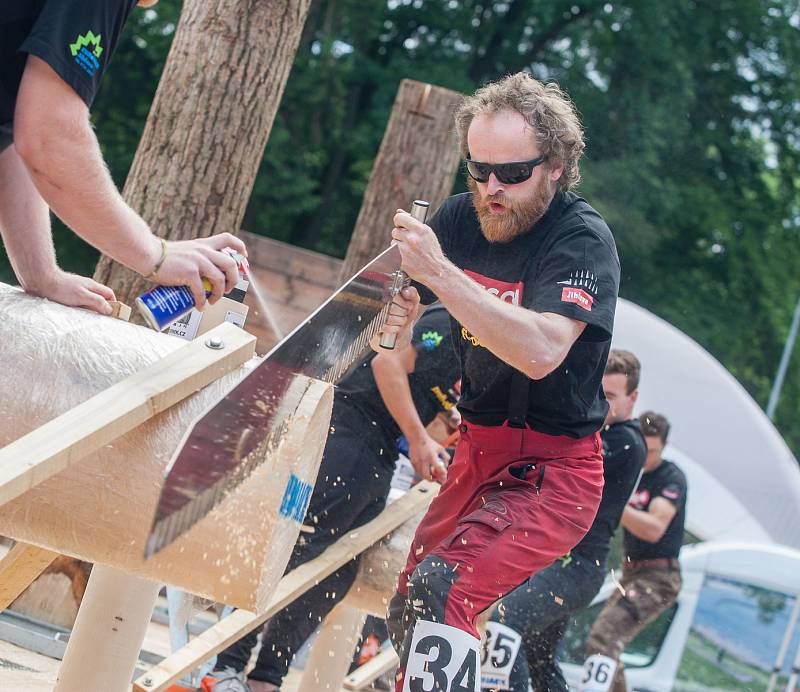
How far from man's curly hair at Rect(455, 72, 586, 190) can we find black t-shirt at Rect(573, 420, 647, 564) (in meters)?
2.10

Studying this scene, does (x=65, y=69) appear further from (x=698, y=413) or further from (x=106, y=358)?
(x=698, y=413)

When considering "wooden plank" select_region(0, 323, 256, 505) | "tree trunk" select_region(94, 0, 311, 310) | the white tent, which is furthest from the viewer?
the white tent

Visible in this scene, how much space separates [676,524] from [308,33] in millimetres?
12623

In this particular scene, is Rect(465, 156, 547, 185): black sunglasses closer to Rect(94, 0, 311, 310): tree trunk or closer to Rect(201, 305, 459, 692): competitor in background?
Rect(201, 305, 459, 692): competitor in background

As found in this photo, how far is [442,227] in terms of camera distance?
11.4 feet

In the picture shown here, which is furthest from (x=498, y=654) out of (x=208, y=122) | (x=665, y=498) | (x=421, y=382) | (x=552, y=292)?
(x=208, y=122)

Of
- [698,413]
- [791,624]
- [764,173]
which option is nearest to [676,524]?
[791,624]

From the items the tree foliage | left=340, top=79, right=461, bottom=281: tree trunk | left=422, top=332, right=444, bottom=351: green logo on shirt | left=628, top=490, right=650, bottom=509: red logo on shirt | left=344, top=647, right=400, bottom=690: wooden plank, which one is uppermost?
the tree foliage

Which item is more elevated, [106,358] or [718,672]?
[106,358]

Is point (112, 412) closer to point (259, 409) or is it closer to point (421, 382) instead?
point (259, 409)

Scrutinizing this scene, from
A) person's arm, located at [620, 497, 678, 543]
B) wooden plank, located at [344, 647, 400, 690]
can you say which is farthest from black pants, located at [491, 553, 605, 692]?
person's arm, located at [620, 497, 678, 543]

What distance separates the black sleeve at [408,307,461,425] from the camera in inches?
177

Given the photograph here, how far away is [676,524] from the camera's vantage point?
20.7 ft

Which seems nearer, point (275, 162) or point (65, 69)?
point (65, 69)
